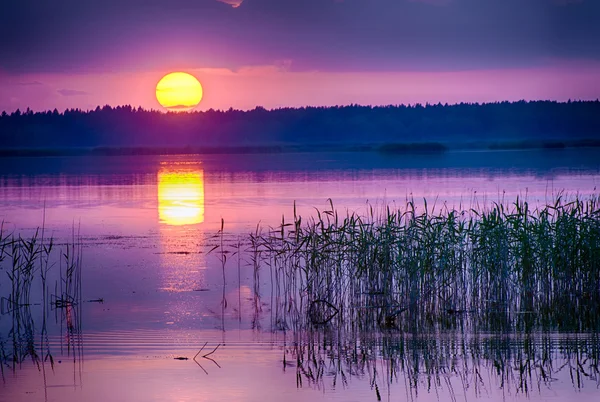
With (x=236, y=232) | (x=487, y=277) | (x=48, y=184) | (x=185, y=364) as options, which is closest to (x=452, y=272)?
(x=487, y=277)

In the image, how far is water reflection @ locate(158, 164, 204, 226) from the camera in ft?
77.5

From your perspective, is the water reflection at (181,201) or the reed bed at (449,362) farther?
the water reflection at (181,201)

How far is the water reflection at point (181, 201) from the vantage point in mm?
23609

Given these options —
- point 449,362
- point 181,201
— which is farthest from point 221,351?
point 181,201

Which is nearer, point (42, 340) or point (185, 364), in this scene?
point (185, 364)

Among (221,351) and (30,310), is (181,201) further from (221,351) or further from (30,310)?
(221,351)

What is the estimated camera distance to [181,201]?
29875mm

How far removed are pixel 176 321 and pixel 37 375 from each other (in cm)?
268

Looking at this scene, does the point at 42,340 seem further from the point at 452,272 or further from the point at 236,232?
the point at 236,232

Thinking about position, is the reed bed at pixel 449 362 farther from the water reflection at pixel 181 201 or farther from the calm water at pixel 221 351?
the water reflection at pixel 181 201

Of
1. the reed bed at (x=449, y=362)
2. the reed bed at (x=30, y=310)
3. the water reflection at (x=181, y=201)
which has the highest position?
the water reflection at (x=181, y=201)

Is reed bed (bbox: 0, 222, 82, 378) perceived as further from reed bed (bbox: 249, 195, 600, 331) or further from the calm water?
reed bed (bbox: 249, 195, 600, 331)

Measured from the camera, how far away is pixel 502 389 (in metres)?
7.68

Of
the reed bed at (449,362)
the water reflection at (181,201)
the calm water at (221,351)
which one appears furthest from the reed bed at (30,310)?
the water reflection at (181,201)
